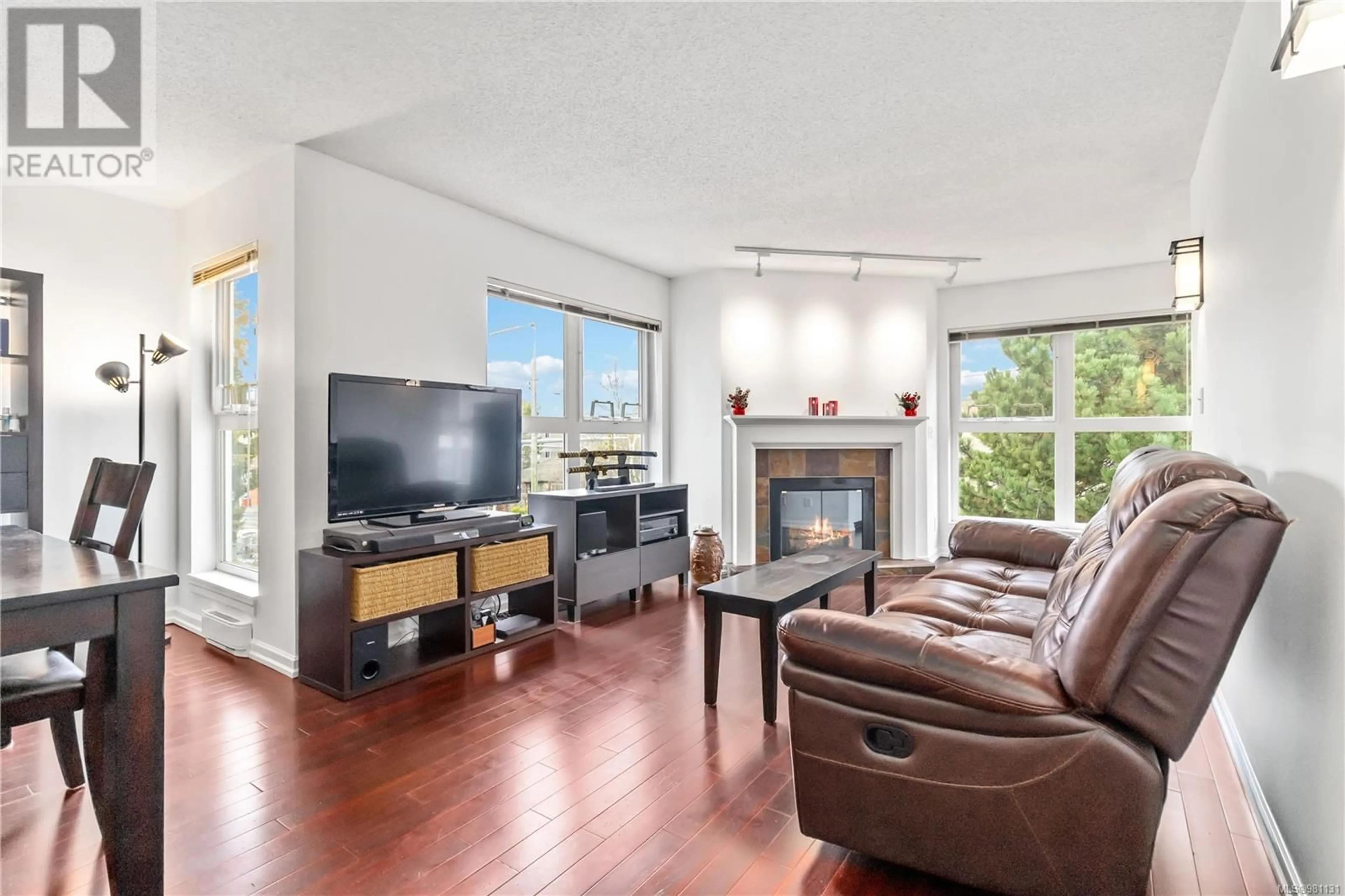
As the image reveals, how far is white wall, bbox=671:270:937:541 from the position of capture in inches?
212

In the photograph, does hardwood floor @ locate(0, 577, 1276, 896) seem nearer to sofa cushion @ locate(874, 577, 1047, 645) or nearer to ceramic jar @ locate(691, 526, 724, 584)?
sofa cushion @ locate(874, 577, 1047, 645)

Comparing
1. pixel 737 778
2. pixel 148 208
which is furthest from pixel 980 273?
pixel 148 208

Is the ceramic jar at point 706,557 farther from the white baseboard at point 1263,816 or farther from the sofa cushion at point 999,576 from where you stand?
the white baseboard at point 1263,816

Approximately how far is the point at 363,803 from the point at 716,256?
4.17m

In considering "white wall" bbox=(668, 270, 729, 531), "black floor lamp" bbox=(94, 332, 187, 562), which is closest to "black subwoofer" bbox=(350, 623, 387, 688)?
"black floor lamp" bbox=(94, 332, 187, 562)

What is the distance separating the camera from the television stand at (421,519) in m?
3.21

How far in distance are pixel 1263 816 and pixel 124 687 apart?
2.89 metres

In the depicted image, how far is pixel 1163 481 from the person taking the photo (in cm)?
172

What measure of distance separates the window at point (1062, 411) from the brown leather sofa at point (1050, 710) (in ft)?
13.3

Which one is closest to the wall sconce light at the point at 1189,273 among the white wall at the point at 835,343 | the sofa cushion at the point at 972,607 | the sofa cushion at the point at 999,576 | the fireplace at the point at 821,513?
the sofa cushion at the point at 999,576

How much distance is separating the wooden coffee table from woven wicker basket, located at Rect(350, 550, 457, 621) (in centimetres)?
→ 127

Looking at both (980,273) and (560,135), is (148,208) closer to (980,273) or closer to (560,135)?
(560,135)

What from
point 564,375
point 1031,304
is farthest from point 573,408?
point 1031,304

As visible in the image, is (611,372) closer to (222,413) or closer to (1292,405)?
(222,413)
